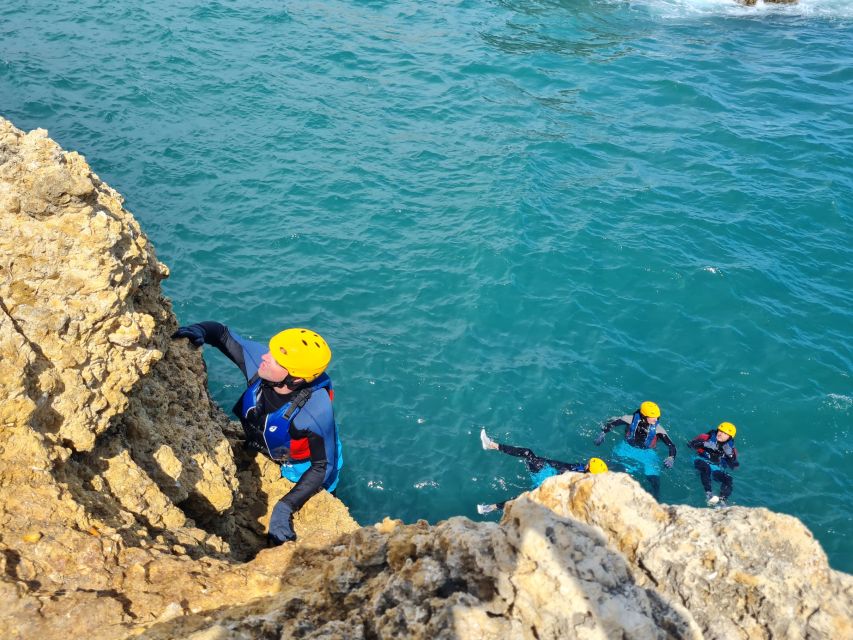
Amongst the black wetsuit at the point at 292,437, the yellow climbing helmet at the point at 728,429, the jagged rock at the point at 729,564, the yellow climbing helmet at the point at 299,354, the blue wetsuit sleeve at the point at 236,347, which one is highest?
the jagged rock at the point at 729,564

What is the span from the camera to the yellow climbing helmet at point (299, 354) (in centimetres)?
591

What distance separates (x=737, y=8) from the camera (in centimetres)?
2694

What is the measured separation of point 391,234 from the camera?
14391 millimetres

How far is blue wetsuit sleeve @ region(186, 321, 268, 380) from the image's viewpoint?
6844mm

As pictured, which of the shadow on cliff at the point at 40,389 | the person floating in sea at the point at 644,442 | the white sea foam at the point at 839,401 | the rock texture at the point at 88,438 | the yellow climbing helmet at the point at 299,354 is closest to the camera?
the rock texture at the point at 88,438

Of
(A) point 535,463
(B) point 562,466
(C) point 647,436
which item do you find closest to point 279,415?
(A) point 535,463

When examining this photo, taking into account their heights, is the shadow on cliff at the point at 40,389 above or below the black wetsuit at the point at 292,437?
above

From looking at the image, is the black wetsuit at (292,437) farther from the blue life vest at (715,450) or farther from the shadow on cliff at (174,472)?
the blue life vest at (715,450)

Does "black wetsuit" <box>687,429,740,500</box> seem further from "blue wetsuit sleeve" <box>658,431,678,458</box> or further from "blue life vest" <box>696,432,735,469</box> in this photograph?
"blue wetsuit sleeve" <box>658,431,678,458</box>

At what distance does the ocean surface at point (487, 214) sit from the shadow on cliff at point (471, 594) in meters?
5.61

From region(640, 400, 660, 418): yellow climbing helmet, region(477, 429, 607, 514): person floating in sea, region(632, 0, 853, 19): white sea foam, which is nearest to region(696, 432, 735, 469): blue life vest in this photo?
region(640, 400, 660, 418): yellow climbing helmet

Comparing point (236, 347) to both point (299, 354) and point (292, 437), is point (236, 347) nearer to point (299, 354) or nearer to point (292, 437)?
point (292, 437)

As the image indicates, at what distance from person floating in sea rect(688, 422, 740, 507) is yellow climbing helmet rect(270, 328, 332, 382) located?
23.3ft

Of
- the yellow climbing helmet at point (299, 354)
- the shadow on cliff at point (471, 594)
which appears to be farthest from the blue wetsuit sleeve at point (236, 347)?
the shadow on cliff at point (471, 594)
